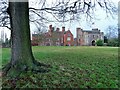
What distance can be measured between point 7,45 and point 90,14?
360 centimetres

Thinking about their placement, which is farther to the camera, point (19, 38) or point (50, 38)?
point (50, 38)

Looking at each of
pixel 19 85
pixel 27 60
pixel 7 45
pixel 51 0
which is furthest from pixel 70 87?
pixel 7 45

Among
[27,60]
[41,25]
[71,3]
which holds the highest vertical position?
[71,3]

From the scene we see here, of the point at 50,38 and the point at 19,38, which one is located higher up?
the point at 50,38

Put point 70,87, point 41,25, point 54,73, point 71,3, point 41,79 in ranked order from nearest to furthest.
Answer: point 70,87
point 41,79
point 54,73
point 71,3
point 41,25

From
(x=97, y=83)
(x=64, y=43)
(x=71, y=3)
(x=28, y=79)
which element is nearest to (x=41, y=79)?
(x=28, y=79)

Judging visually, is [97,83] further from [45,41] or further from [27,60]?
[45,41]

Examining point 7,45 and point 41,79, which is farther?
point 7,45

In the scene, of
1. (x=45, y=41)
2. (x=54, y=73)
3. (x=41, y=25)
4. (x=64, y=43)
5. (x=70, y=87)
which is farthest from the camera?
(x=64, y=43)

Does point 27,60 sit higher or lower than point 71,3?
lower

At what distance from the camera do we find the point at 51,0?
591cm

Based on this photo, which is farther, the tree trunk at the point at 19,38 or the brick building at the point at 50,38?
the brick building at the point at 50,38

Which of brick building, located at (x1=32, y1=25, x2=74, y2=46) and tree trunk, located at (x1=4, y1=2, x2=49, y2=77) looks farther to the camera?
brick building, located at (x1=32, y1=25, x2=74, y2=46)

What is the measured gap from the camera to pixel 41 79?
12.5ft
